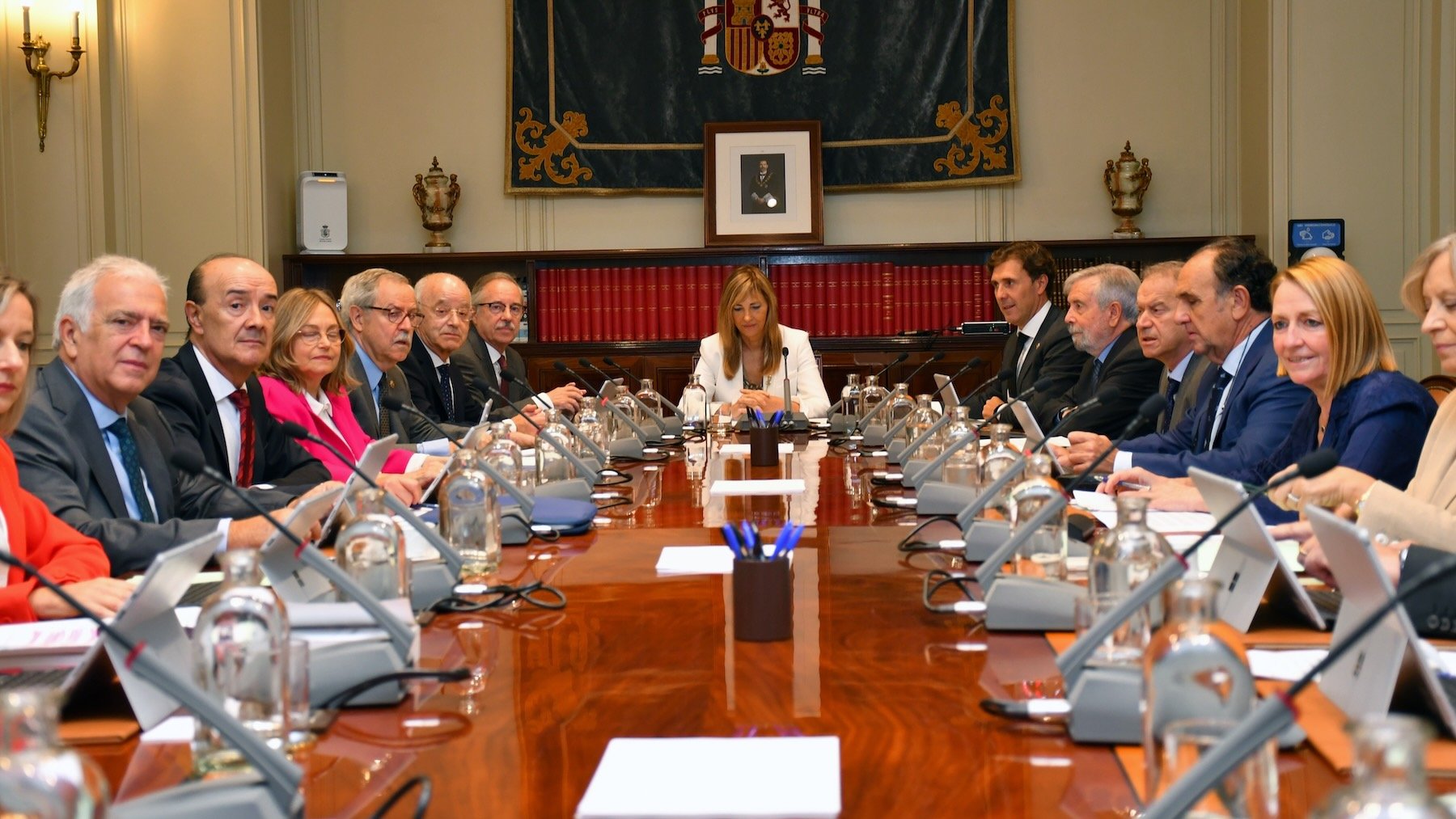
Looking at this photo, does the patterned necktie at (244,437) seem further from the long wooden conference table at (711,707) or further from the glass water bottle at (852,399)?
the glass water bottle at (852,399)

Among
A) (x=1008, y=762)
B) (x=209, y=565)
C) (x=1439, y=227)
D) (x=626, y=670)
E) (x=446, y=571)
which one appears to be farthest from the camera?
(x=1439, y=227)

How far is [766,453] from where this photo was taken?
397cm

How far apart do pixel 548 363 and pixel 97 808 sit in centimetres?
622

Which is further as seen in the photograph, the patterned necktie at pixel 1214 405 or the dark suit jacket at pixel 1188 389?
the dark suit jacket at pixel 1188 389

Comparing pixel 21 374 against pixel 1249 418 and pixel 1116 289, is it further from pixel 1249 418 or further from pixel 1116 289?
pixel 1116 289

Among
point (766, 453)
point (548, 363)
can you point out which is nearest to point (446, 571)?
point (766, 453)

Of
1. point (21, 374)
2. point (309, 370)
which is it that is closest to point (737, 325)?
point (309, 370)

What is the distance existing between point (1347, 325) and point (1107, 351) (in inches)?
91.8

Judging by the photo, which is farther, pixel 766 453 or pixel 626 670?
pixel 766 453

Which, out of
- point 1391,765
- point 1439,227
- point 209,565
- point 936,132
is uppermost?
point 936,132

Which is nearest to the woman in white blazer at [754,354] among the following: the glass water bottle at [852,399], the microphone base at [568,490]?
the glass water bottle at [852,399]

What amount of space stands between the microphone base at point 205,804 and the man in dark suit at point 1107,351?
3.97 metres

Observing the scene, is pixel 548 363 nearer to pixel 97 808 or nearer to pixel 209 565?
pixel 209 565

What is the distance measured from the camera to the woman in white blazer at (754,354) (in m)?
6.02
